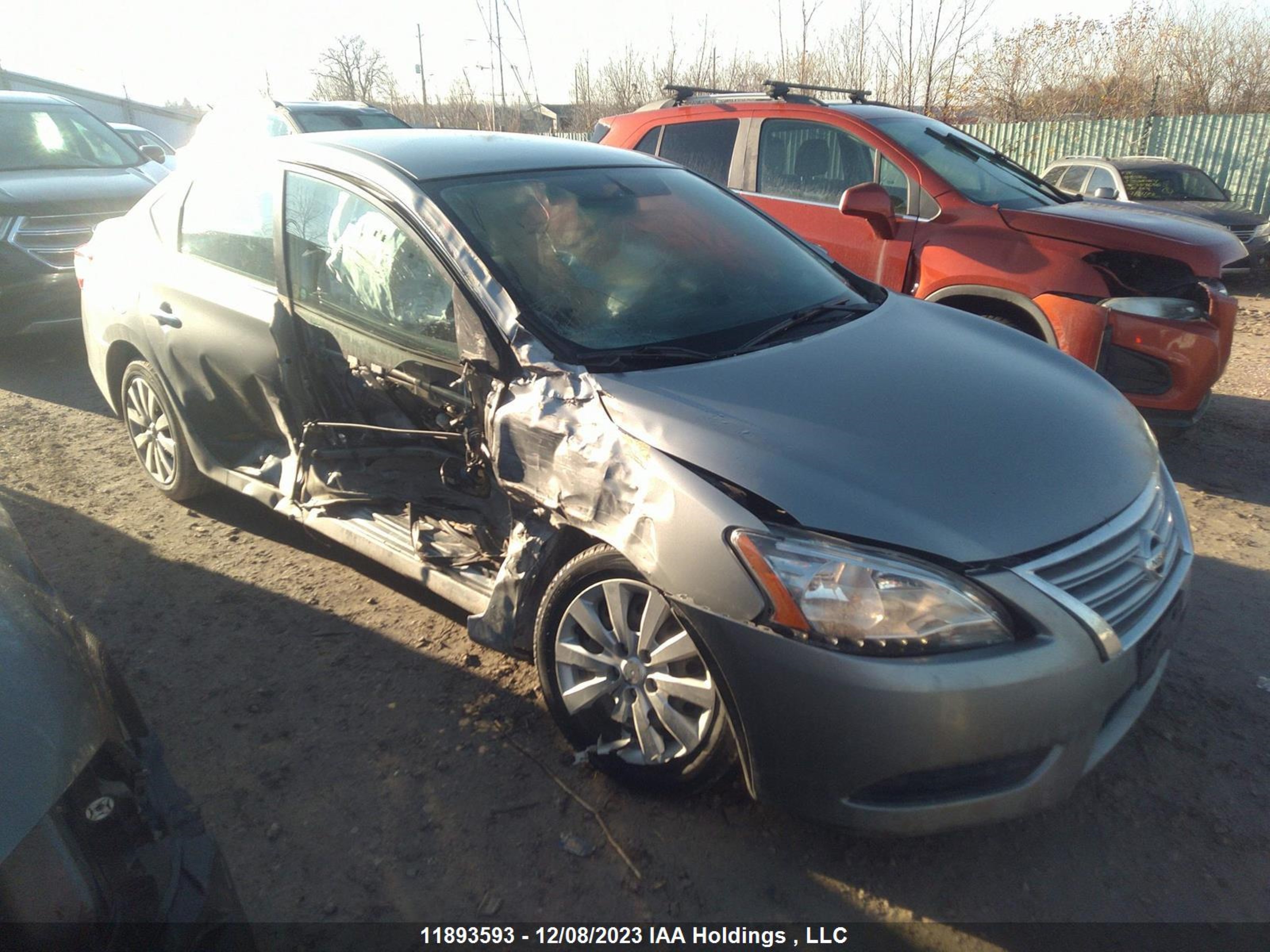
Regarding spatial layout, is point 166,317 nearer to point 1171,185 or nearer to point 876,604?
point 876,604

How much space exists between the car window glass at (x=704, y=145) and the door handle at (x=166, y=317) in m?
3.37

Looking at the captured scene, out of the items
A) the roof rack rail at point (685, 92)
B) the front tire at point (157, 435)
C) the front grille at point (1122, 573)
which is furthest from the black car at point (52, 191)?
the front grille at point (1122, 573)

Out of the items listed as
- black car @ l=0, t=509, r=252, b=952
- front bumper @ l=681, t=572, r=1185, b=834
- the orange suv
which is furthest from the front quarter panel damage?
the orange suv

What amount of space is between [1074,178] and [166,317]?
11.3 m

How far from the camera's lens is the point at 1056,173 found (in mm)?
11984

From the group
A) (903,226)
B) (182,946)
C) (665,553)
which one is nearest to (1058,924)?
(665,553)

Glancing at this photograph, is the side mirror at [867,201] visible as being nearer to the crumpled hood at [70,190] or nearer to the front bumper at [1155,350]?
the front bumper at [1155,350]

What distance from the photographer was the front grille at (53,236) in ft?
24.0

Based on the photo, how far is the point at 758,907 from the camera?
2316 mm

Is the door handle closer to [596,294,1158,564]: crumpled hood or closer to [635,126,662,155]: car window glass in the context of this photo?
[596,294,1158,564]: crumpled hood

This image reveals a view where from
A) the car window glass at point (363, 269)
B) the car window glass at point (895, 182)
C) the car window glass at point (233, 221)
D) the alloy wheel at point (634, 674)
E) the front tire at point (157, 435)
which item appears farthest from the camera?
the car window glass at point (895, 182)

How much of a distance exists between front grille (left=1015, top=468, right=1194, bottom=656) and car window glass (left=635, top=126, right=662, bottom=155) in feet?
16.0

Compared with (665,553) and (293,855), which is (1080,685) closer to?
(665,553)

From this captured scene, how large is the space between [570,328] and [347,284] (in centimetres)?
109
